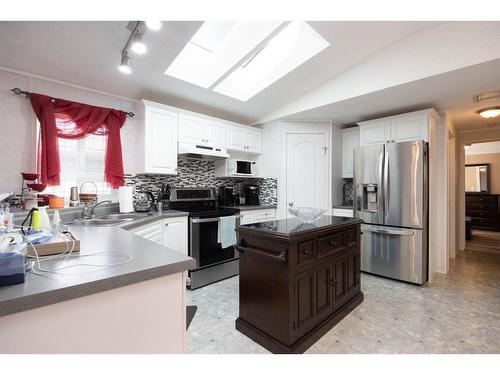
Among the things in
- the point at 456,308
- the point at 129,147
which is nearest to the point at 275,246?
the point at 456,308

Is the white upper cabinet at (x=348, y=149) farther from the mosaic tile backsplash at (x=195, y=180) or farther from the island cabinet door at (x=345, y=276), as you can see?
the island cabinet door at (x=345, y=276)

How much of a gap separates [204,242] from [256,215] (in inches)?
38.4

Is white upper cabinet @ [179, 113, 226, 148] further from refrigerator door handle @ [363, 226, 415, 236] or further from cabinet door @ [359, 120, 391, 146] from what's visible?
refrigerator door handle @ [363, 226, 415, 236]

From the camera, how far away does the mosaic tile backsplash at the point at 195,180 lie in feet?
10.5

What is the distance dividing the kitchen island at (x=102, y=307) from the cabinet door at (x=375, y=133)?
10.9 feet

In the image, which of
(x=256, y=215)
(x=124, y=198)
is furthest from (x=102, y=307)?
(x=256, y=215)

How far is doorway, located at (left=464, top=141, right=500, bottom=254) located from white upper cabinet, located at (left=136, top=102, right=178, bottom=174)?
24.1ft

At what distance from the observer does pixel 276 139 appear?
3.97 m

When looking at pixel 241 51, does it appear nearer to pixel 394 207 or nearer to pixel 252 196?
pixel 252 196

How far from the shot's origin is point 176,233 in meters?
2.81

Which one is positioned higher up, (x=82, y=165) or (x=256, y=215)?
(x=82, y=165)

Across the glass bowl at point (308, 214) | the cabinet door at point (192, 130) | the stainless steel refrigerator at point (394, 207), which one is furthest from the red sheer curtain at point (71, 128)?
Answer: the stainless steel refrigerator at point (394, 207)
